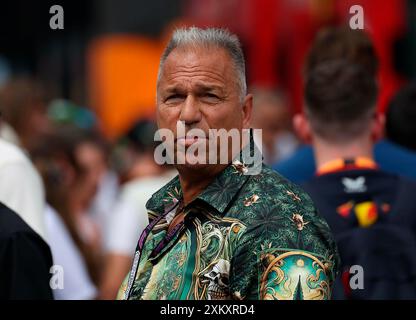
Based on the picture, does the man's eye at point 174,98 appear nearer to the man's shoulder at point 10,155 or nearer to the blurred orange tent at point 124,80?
the man's shoulder at point 10,155

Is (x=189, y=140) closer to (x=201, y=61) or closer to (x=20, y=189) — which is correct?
(x=201, y=61)

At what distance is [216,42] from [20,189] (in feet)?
4.87

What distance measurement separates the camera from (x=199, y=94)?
119 inches

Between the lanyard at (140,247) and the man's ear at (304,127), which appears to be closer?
the lanyard at (140,247)

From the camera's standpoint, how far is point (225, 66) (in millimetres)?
3029

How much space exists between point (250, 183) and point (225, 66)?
0.34 metres

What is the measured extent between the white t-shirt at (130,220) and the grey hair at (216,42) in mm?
3357

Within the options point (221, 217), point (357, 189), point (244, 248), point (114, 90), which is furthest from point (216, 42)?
point (114, 90)

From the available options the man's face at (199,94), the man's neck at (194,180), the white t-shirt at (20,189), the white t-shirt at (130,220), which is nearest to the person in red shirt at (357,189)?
the man's neck at (194,180)

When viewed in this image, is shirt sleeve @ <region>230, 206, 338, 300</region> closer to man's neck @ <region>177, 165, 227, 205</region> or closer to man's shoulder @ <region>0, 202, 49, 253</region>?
man's neck @ <region>177, 165, 227, 205</region>

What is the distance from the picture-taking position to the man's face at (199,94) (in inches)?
117

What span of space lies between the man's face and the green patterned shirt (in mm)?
127
